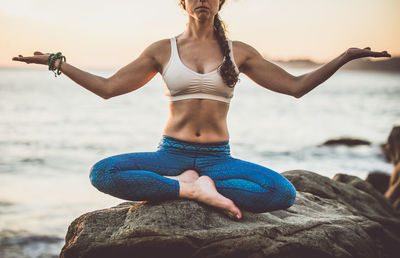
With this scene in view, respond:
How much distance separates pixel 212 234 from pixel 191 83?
4.09 feet

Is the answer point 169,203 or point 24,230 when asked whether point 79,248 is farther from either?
point 24,230

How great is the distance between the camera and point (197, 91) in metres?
3.36

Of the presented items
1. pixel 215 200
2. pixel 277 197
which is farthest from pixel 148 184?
pixel 277 197

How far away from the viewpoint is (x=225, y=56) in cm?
345

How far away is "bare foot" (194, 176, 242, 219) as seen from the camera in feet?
9.93

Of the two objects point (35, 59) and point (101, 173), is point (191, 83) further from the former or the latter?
point (35, 59)

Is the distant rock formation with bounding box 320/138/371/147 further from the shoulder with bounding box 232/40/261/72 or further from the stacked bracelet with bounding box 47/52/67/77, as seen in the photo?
the stacked bracelet with bounding box 47/52/67/77

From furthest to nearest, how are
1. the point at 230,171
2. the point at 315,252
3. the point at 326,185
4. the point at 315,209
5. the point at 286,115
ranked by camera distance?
the point at 286,115 → the point at 326,185 → the point at 315,209 → the point at 230,171 → the point at 315,252

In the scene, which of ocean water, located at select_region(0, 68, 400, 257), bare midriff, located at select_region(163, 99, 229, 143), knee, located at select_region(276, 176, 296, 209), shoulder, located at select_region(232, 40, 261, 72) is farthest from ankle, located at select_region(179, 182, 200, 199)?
ocean water, located at select_region(0, 68, 400, 257)

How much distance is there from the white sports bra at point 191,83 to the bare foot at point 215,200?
77 cm

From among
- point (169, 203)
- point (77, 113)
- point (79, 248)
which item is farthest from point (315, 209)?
point (77, 113)

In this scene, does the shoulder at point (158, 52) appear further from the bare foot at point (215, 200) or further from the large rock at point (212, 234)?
the large rock at point (212, 234)

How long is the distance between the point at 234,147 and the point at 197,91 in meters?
12.9

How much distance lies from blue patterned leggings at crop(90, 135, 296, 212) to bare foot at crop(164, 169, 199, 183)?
57 mm
